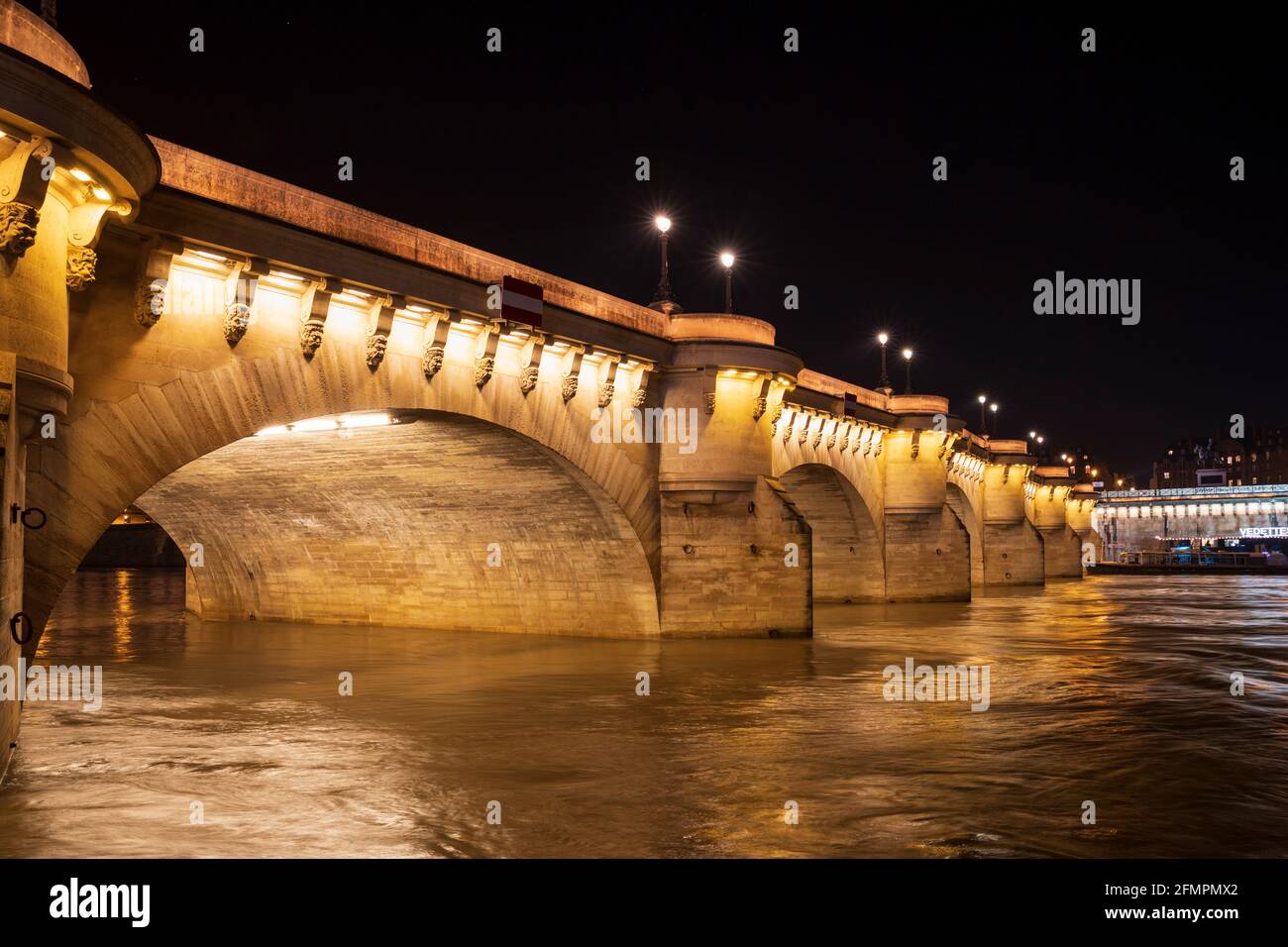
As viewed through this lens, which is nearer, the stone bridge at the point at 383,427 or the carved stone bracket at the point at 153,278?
the stone bridge at the point at 383,427

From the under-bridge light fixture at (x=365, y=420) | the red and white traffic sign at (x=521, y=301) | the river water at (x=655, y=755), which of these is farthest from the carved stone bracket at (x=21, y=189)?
the under-bridge light fixture at (x=365, y=420)

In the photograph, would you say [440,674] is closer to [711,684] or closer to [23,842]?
[711,684]

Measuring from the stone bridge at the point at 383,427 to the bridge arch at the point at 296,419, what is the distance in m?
0.05

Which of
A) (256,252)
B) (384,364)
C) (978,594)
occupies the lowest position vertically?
(978,594)

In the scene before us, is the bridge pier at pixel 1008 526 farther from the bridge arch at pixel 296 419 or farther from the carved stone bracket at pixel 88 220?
the carved stone bracket at pixel 88 220

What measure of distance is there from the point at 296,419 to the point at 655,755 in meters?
8.41

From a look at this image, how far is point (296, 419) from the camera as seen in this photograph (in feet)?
57.5

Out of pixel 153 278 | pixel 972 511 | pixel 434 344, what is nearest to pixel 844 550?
pixel 972 511

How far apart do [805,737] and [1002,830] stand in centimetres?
486

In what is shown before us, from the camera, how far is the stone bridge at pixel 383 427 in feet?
36.5
